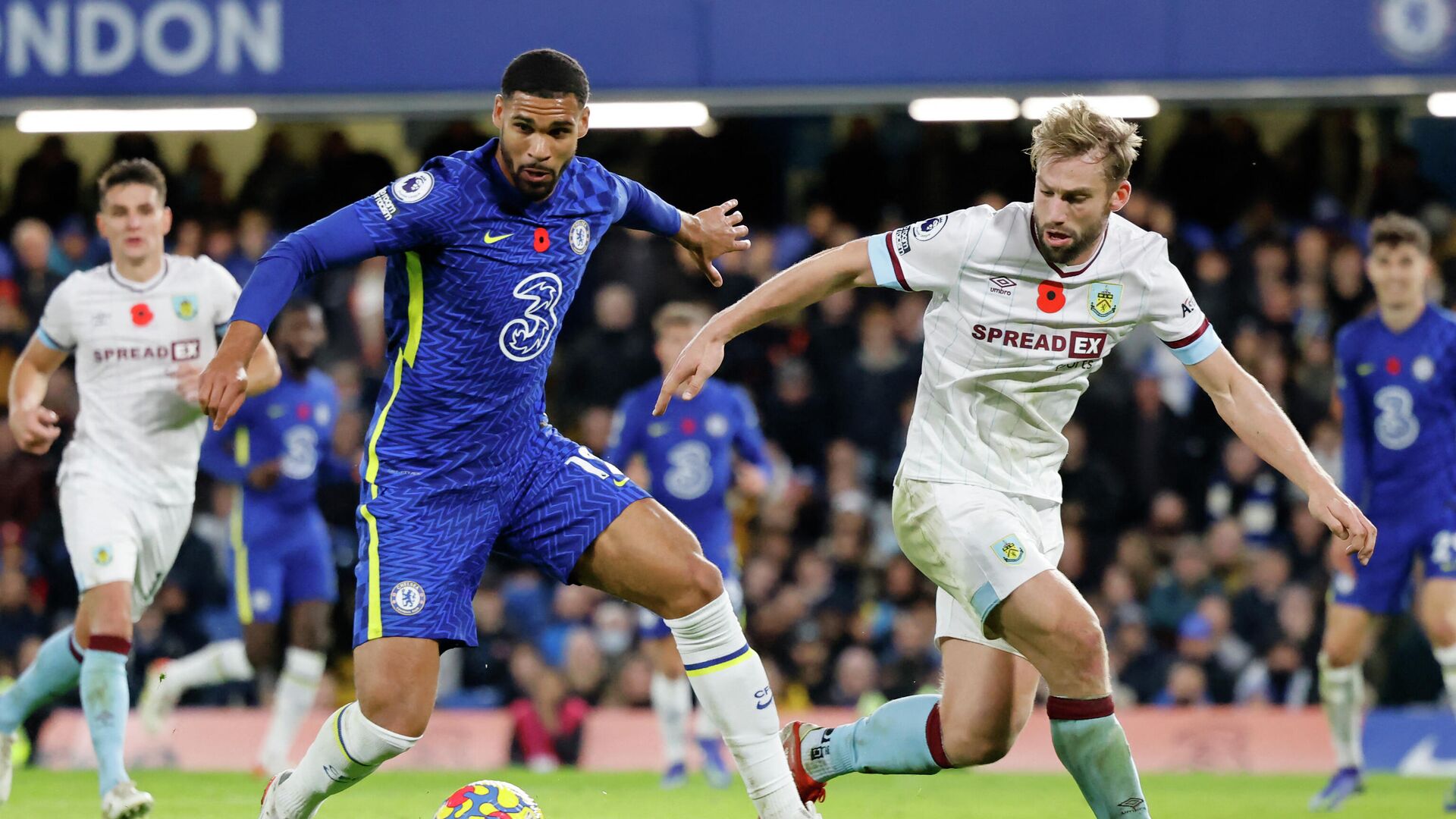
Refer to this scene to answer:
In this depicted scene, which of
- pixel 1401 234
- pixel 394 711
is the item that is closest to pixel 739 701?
pixel 394 711

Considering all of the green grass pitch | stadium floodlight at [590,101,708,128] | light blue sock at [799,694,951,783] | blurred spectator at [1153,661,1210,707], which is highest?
stadium floodlight at [590,101,708,128]

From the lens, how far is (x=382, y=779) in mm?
9977

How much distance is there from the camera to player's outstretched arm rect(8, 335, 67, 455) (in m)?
7.02

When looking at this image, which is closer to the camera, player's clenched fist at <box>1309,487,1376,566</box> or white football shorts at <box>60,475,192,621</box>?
player's clenched fist at <box>1309,487,1376,566</box>

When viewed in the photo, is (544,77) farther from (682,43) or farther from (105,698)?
(682,43)

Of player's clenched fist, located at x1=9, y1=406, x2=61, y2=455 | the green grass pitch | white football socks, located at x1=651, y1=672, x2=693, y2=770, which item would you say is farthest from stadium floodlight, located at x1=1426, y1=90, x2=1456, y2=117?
player's clenched fist, located at x1=9, y1=406, x2=61, y2=455

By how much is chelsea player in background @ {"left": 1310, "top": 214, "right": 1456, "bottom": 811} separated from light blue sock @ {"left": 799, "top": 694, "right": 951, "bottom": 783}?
3726mm

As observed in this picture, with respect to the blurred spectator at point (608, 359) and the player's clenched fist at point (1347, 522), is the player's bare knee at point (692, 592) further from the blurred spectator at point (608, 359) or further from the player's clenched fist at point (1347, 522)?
the blurred spectator at point (608, 359)

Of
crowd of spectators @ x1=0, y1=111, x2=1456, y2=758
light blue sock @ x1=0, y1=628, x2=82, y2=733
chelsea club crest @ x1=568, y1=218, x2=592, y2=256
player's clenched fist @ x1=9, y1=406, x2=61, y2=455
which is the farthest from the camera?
crowd of spectators @ x1=0, y1=111, x2=1456, y2=758

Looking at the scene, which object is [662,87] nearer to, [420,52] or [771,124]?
[420,52]

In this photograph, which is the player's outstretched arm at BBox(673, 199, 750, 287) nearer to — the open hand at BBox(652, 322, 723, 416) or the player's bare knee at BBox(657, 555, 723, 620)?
the open hand at BBox(652, 322, 723, 416)

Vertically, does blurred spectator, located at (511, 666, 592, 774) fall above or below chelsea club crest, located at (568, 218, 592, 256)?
below

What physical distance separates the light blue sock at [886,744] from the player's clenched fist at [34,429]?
314 centimetres

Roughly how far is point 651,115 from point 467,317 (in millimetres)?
6426
